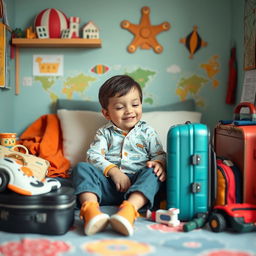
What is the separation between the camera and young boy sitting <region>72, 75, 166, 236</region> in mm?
1428

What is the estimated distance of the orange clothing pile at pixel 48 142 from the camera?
1.86 metres

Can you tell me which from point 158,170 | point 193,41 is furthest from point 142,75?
point 158,170

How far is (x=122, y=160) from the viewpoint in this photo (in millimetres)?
1649

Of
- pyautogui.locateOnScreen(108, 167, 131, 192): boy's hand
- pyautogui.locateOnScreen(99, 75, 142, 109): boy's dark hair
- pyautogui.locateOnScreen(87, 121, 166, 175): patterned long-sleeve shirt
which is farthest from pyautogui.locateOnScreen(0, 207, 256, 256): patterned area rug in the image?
pyautogui.locateOnScreen(99, 75, 142, 109): boy's dark hair

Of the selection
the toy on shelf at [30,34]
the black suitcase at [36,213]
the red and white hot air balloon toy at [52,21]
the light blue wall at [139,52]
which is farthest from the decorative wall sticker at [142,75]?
the black suitcase at [36,213]

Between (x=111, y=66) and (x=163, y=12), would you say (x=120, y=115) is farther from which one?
(x=163, y=12)

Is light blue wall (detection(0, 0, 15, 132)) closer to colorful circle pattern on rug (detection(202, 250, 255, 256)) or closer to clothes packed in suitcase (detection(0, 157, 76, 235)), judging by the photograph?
clothes packed in suitcase (detection(0, 157, 76, 235))

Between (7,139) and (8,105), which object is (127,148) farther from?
(8,105)

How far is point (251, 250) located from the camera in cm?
108

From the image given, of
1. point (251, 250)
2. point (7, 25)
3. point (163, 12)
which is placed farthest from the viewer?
point (163, 12)

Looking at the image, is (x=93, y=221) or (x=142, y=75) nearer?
(x=93, y=221)

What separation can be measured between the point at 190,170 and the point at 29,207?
0.62m

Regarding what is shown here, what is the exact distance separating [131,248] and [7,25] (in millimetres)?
1521

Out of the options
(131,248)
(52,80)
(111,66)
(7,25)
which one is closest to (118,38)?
(111,66)
